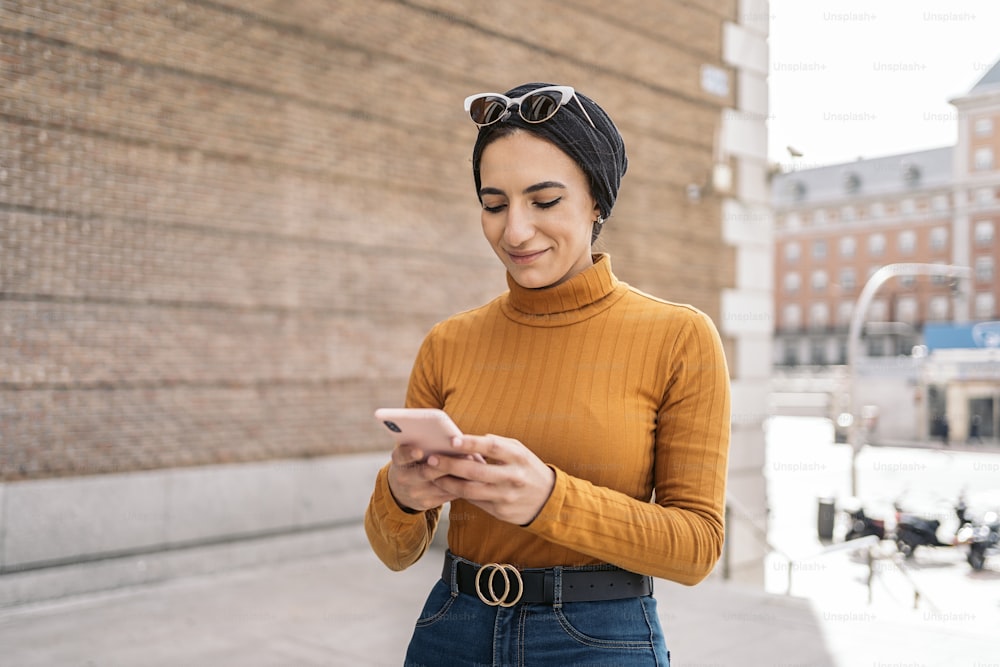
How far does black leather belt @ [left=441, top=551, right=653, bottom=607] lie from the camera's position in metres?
1.52

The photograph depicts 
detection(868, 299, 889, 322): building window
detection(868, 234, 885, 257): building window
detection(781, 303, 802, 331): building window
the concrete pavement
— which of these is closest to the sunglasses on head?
the concrete pavement

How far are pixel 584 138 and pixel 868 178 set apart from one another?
81.8 meters

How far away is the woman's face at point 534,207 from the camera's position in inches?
62.2

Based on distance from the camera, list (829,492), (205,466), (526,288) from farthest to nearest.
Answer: (829,492), (205,466), (526,288)

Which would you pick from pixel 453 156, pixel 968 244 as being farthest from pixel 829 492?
pixel 968 244

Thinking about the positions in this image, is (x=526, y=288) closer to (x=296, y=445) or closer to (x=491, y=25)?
(x=296, y=445)

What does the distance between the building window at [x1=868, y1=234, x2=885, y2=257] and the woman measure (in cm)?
7768

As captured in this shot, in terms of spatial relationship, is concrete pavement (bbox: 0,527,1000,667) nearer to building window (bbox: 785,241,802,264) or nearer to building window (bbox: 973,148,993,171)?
building window (bbox: 973,148,993,171)

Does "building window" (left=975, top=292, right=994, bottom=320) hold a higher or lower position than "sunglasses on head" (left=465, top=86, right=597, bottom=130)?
higher

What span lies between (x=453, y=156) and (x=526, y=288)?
7.75 m

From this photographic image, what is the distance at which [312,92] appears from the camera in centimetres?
813

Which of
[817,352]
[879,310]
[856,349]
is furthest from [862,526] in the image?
[817,352]

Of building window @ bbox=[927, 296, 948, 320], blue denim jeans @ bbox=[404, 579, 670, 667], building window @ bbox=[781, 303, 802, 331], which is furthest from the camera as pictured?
building window @ bbox=[781, 303, 802, 331]

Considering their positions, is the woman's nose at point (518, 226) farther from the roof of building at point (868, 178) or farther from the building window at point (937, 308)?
the roof of building at point (868, 178)
